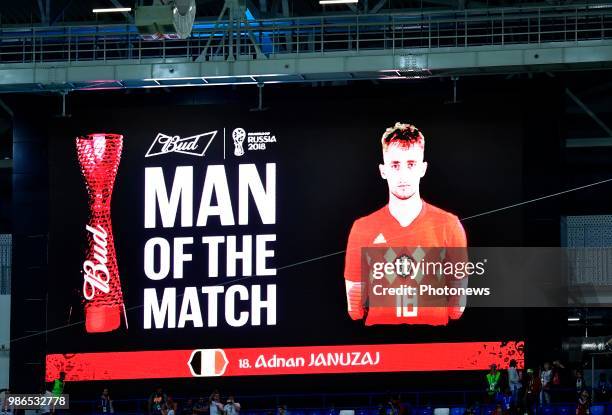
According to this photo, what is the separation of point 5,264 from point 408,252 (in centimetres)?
1049

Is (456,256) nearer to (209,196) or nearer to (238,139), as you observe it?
(238,139)

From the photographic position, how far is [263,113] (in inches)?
1196

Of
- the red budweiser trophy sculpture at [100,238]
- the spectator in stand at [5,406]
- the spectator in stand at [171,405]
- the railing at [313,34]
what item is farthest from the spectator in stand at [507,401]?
the spectator in stand at [5,406]

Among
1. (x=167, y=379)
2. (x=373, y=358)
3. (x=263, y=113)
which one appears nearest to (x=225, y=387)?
(x=167, y=379)

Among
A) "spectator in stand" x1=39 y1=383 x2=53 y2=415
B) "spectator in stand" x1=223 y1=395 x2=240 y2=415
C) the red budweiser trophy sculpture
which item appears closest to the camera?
"spectator in stand" x1=223 y1=395 x2=240 y2=415

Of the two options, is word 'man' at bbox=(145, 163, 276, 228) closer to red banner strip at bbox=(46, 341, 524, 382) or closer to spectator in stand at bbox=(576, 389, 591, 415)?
red banner strip at bbox=(46, 341, 524, 382)

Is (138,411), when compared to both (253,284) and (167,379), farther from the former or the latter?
(253,284)

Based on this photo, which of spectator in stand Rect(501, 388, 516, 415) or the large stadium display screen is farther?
the large stadium display screen

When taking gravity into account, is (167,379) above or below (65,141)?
below

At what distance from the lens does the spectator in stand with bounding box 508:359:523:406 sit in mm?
28469

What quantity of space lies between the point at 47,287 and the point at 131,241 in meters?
2.06

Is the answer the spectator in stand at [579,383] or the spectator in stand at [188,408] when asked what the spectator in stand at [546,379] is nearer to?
the spectator in stand at [579,383]

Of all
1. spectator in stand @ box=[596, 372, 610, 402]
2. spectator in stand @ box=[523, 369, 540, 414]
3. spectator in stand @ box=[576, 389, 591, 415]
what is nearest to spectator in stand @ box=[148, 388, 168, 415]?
spectator in stand @ box=[523, 369, 540, 414]

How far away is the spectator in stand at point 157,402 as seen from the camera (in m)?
28.9
